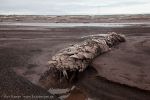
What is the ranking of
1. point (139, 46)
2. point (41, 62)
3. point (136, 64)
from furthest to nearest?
point (139, 46), point (41, 62), point (136, 64)

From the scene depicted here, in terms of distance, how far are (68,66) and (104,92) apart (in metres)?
1.68

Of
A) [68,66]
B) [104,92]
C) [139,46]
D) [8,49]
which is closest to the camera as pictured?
[104,92]

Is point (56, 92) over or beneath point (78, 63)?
beneath

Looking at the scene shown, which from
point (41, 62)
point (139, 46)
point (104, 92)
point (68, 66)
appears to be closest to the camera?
point (104, 92)

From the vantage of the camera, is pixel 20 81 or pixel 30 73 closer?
pixel 20 81

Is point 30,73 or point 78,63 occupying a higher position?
point 78,63

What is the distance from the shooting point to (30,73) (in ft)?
38.2

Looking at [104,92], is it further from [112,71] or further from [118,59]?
[118,59]

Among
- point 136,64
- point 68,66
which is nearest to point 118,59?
point 136,64

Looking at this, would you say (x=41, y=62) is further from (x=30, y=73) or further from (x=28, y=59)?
(x=30, y=73)

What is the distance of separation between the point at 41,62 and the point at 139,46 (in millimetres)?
4915

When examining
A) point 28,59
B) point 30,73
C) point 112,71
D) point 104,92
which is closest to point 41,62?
point 28,59

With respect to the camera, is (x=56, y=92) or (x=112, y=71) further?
(x=112, y=71)

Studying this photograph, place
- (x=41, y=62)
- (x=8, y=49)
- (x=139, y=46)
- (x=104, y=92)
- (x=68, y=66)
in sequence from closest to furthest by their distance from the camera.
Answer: (x=104, y=92) < (x=68, y=66) < (x=41, y=62) < (x=139, y=46) < (x=8, y=49)
